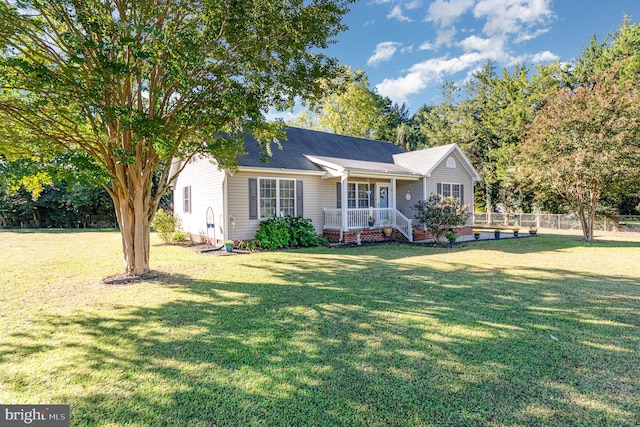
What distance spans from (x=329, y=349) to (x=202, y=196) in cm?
1164

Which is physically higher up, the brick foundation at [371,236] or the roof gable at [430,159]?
the roof gable at [430,159]

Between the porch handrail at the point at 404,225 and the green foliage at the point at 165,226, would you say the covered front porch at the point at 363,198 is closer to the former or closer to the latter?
the porch handrail at the point at 404,225

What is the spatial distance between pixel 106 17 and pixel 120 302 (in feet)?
17.0

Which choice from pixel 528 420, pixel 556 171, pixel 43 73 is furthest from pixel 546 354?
pixel 556 171

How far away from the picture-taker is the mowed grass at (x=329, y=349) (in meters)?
2.47

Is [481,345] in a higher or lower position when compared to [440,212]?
lower

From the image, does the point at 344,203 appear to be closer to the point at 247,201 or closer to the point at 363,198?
the point at 363,198

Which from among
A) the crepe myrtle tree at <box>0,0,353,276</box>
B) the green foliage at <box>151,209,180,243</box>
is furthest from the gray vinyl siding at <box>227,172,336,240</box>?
the green foliage at <box>151,209,180,243</box>

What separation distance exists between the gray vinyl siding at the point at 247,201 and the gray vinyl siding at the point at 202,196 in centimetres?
43

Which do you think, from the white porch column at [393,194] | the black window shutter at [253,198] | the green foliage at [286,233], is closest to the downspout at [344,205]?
the green foliage at [286,233]

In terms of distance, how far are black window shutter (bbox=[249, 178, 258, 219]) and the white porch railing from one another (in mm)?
3236

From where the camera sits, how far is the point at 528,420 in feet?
7.63

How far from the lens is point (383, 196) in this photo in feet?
52.4

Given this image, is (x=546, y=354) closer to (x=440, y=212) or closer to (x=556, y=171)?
(x=440, y=212)
